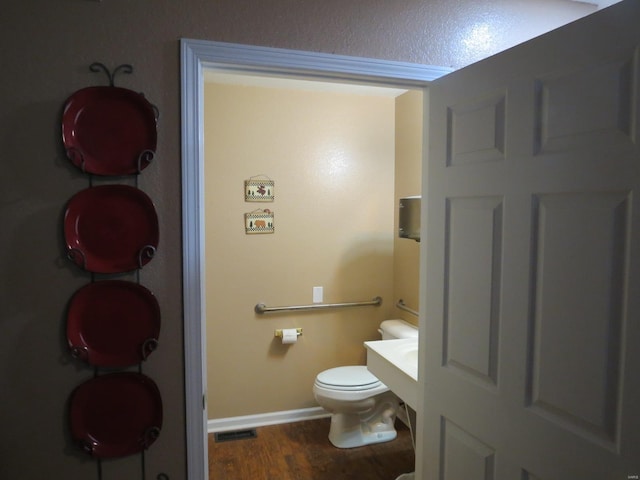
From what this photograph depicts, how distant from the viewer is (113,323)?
1294mm

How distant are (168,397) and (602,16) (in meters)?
1.55

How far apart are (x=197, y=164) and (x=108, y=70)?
0.36 meters

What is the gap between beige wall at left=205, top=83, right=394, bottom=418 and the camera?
3.07 m

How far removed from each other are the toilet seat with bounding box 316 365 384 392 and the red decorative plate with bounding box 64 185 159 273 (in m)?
1.86

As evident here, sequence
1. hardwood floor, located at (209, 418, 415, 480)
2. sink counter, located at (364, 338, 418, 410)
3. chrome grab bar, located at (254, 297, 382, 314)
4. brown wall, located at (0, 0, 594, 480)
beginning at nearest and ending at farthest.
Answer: brown wall, located at (0, 0, 594, 480)
sink counter, located at (364, 338, 418, 410)
hardwood floor, located at (209, 418, 415, 480)
chrome grab bar, located at (254, 297, 382, 314)

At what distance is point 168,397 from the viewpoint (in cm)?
135

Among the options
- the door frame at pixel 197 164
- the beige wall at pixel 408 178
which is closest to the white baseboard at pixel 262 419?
the beige wall at pixel 408 178

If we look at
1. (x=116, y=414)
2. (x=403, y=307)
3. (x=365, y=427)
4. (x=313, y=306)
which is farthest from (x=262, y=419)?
(x=116, y=414)

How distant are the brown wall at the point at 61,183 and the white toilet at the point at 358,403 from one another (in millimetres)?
1599

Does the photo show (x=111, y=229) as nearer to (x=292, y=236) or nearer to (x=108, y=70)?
(x=108, y=70)

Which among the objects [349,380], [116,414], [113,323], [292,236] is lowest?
[349,380]

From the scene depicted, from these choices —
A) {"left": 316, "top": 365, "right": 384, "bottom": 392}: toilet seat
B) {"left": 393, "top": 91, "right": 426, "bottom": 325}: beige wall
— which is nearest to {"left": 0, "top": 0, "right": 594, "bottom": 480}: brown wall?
{"left": 316, "top": 365, "right": 384, "bottom": 392}: toilet seat

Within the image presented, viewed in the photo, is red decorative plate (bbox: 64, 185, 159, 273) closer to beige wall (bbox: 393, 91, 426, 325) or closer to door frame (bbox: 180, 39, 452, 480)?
door frame (bbox: 180, 39, 452, 480)

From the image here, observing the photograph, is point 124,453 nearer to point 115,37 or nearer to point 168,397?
point 168,397
